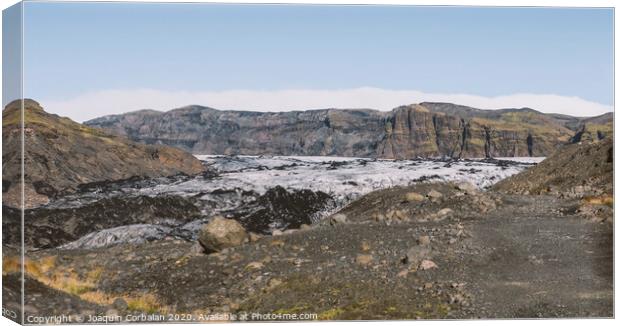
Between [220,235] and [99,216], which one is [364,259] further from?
[99,216]

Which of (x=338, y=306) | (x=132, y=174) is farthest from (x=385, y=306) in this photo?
(x=132, y=174)

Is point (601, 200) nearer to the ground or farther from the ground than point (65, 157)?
nearer to the ground

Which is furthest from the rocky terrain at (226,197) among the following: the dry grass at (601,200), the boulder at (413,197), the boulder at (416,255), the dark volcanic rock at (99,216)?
the boulder at (416,255)

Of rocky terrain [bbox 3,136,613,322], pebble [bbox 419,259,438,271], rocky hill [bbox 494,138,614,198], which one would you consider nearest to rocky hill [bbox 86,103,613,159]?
rocky hill [bbox 494,138,614,198]

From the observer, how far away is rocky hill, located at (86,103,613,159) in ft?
63.2

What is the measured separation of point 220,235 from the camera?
19.3 m

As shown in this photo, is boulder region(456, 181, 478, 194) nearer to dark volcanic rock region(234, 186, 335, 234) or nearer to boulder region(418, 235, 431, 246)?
dark volcanic rock region(234, 186, 335, 234)

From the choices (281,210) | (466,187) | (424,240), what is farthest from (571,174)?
(281,210)

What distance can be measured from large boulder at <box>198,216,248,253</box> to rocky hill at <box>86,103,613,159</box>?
5.89 ft

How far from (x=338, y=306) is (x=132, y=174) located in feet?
20.0

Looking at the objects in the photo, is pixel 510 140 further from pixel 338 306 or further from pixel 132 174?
pixel 132 174

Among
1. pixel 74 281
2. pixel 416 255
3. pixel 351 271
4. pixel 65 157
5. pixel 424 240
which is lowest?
pixel 74 281

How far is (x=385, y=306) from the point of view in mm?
16344

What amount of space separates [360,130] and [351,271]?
4610 millimetres
